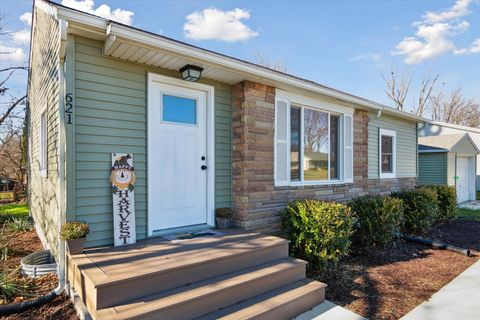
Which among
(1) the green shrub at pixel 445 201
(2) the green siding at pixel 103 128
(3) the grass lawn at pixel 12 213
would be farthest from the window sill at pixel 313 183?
(3) the grass lawn at pixel 12 213

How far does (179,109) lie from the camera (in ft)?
13.4

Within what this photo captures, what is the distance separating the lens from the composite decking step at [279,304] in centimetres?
256

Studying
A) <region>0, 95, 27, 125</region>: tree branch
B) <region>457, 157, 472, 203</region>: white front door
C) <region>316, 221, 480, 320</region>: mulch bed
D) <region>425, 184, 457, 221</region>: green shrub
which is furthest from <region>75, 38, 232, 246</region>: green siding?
<region>457, 157, 472, 203</region>: white front door

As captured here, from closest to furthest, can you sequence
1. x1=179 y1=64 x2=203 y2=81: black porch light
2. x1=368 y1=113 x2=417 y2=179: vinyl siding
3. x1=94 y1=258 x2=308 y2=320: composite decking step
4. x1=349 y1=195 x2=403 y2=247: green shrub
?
x1=94 y1=258 x2=308 y2=320: composite decking step < x1=179 y1=64 x2=203 y2=81: black porch light < x1=349 y1=195 x2=403 y2=247: green shrub < x1=368 y1=113 x2=417 y2=179: vinyl siding

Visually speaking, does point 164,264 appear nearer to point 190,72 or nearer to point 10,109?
point 190,72

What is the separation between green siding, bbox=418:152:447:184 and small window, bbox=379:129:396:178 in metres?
6.22

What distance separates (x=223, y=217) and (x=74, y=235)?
6.60 feet

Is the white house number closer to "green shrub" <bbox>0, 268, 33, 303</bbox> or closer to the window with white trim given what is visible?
"green shrub" <bbox>0, 268, 33, 303</bbox>

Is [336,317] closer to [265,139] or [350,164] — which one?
[265,139]

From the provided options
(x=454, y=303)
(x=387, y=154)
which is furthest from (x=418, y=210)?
(x=454, y=303)

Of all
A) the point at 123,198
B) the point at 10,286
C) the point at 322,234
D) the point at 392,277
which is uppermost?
the point at 123,198

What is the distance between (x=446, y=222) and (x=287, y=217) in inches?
238

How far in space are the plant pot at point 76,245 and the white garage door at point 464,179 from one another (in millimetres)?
15104

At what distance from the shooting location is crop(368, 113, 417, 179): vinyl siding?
23.7 feet
